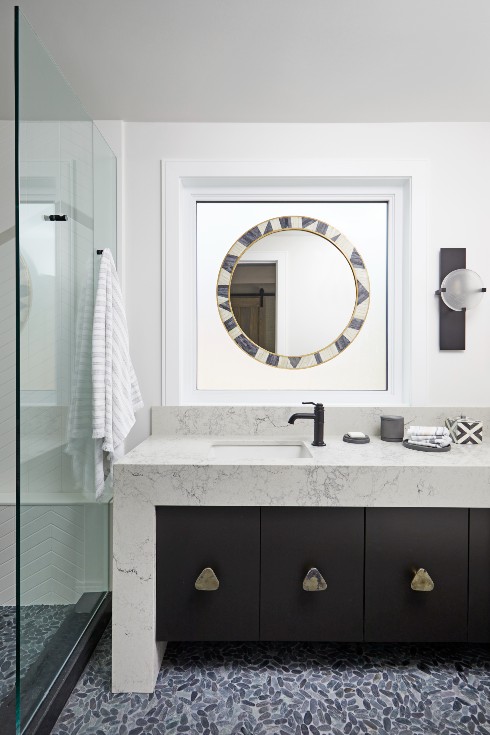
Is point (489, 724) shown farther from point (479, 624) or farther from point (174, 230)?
point (174, 230)

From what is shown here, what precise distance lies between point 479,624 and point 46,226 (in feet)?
6.39

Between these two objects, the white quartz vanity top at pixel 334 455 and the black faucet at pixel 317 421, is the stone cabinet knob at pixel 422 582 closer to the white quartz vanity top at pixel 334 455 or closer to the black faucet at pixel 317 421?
the white quartz vanity top at pixel 334 455

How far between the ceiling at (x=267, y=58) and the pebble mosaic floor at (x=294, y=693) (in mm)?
2244

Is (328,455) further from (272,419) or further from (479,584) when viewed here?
(479,584)

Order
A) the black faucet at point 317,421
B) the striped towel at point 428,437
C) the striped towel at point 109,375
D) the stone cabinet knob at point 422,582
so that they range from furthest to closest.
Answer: the black faucet at point 317,421, the striped towel at point 428,437, the striped towel at point 109,375, the stone cabinet knob at point 422,582

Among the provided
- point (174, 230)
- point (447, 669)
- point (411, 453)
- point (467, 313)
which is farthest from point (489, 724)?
point (174, 230)

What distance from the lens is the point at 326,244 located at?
2270mm

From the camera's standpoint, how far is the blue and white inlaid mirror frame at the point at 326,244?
2264 millimetres

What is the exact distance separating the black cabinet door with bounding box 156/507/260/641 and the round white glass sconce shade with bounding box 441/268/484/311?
4.34 ft

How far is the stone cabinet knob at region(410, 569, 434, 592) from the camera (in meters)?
1.56

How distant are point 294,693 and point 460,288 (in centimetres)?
177

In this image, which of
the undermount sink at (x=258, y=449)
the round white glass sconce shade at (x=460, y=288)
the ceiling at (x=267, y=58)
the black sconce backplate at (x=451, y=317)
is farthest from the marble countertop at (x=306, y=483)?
the ceiling at (x=267, y=58)

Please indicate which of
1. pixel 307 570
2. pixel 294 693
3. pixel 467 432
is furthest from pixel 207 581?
pixel 467 432

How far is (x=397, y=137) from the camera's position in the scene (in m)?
2.16
